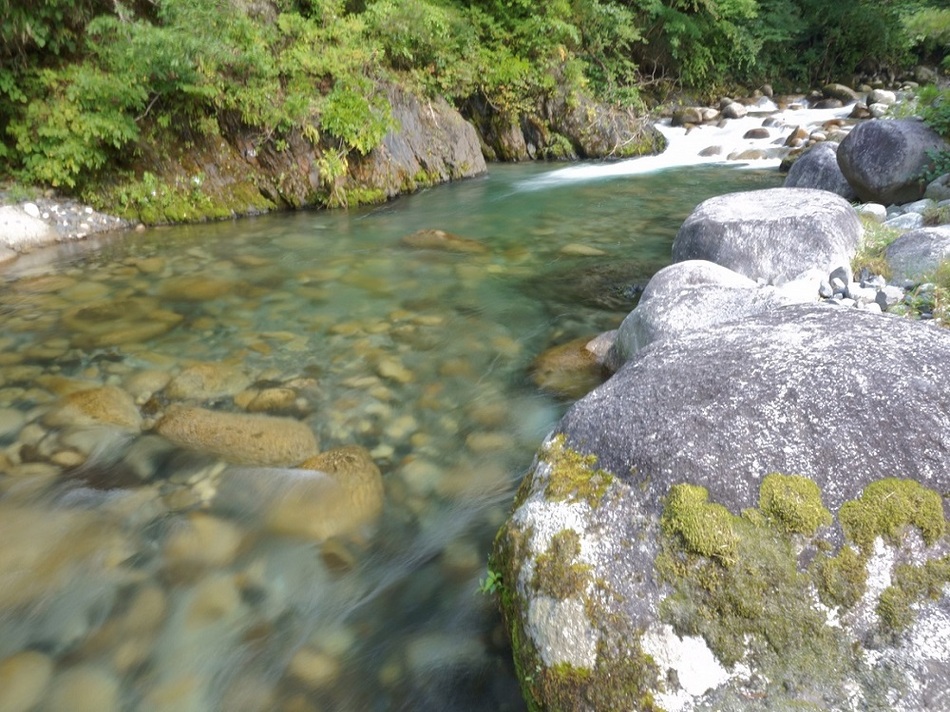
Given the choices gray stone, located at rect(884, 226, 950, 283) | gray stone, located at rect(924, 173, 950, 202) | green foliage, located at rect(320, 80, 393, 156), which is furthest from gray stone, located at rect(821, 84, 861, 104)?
gray stone, located at rect(884, 226, 950, 283)

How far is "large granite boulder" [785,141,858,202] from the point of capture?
6.93m

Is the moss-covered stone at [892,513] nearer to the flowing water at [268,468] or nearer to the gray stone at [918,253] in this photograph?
the flowing water at [268,468]

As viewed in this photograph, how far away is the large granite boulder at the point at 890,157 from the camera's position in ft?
20.2

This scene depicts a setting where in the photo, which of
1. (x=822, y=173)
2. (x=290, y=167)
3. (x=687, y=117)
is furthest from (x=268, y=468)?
(x=687, y=117)

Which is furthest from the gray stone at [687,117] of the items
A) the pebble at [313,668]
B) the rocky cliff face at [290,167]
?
the pebble at [313,668]

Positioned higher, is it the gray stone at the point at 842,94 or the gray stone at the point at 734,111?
the gray stone at the point at 734,111

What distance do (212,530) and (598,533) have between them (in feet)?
5.40

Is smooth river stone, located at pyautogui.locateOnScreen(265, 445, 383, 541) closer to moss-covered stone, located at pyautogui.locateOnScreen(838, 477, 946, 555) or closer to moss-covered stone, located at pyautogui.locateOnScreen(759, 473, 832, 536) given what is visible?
moss-covered stone, located at pyautogui.locateOnScreen(759, 473, 832, 536)

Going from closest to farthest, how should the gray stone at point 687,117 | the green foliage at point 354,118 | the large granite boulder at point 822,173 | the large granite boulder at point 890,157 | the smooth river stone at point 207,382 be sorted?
the smooth river stone at point 207,382, the large granite boulder at point 890,157, the large granite boulder at point 822,173, the green foliage at point 354,118, the gray stone at point 687,117

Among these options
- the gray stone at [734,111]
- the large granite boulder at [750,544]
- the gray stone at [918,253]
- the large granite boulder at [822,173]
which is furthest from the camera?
the gray stone at [734,111]

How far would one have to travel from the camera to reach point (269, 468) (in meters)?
2.93

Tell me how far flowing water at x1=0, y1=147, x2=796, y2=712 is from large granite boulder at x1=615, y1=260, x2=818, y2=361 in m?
0.60

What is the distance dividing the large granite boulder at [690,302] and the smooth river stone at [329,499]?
4.93ft

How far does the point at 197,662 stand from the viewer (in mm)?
2074
